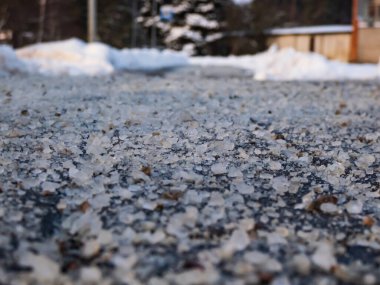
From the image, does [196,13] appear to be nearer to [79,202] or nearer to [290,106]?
[290,106]

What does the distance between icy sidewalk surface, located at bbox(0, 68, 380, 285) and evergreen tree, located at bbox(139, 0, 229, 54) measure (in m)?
22.1

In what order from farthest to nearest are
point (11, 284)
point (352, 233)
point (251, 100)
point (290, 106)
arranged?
point (251, 100) < point (290, 106) < point (352, 233) < point (11, 284)

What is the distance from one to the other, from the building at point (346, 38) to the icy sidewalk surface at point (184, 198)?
11.6 meters

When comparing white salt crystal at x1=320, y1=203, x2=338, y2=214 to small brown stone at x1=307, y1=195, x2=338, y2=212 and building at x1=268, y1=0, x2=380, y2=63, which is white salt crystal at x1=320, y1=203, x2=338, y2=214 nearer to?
small brown stone at x1=307, y1=195, x2=338, y2=212

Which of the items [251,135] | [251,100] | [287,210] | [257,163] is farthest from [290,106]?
[287,210]

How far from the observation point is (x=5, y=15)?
2027 centimetres

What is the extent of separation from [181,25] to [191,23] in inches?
30.1

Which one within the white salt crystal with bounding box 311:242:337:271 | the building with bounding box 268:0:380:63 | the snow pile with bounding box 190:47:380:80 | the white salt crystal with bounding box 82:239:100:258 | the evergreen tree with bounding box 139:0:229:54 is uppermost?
the evergreen tree with bounding box 139:0:229:54

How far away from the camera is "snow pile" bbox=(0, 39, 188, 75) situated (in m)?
10.8

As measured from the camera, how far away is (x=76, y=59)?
12742 mm

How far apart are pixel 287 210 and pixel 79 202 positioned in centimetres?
108

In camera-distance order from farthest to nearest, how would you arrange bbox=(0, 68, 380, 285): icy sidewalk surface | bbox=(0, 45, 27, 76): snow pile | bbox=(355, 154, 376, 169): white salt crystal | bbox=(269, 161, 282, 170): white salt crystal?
bbox=(0, 45, 27, 76): snow pile
bbox=(355, 154, 376, 169): white salt crystal
bbox=(269, 161, 282, 170): white salt crystal
bbox=(0, 68, 380, 285): icy sidewalk surface

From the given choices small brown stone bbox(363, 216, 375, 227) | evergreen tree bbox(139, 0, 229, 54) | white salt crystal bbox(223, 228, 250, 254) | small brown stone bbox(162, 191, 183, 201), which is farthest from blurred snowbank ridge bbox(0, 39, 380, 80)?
evergreen tree bbox(139, 0, 229, 54)

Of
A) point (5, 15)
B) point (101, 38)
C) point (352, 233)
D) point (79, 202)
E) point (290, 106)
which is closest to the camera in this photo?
point (352, 233)
